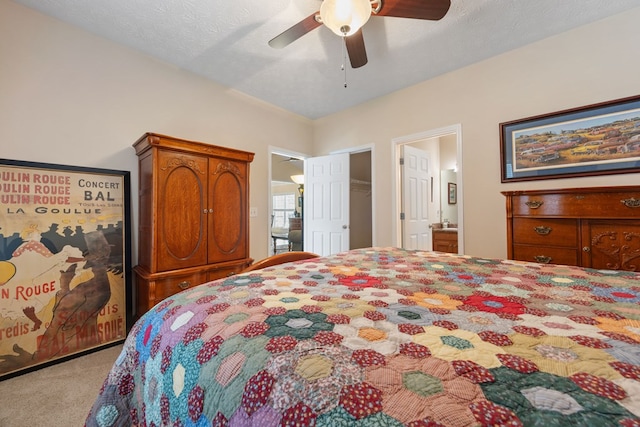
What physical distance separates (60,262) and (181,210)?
95cm

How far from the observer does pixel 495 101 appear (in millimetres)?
2689

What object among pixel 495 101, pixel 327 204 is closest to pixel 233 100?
pixel 327 204

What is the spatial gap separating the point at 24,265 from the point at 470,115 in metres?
Result: 4.20

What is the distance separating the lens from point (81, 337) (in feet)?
6.95

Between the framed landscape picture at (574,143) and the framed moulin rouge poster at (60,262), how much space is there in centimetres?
377

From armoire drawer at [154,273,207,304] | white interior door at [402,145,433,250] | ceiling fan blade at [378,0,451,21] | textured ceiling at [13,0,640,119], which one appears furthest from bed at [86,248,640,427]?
white interior door at [402,145,433,250]

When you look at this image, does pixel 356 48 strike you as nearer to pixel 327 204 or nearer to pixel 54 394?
pixel 327 204

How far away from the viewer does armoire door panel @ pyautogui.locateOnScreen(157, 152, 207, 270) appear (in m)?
2.24

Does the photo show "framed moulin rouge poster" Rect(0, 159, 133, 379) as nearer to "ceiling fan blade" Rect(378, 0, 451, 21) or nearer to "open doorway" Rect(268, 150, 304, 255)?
"ceiling fan blade" Rect(378, 0, 451, 21)

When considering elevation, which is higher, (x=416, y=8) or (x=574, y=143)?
(x=416, y=8)

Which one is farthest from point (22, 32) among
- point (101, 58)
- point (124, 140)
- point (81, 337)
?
point (81, 337)

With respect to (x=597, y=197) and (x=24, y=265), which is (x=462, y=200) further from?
(x=24, y=265)

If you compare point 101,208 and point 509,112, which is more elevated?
point 509,112

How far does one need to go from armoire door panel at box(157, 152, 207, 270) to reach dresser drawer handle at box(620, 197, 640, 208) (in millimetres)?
3216
